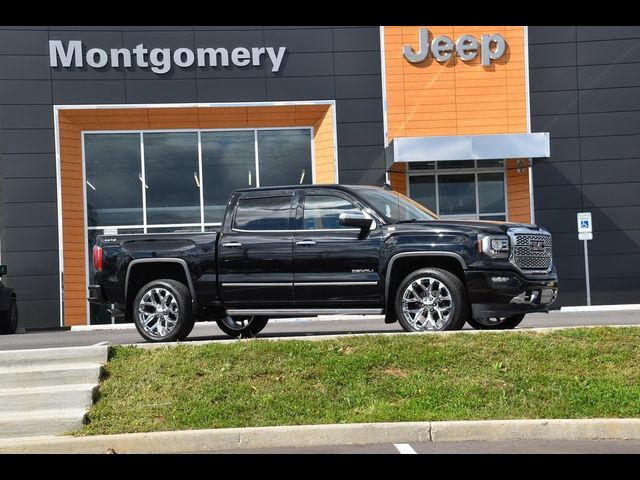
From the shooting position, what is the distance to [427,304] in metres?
11.2

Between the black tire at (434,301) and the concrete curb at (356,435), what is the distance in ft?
9.26

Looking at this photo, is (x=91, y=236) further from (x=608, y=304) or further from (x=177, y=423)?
(x=177, y=423)

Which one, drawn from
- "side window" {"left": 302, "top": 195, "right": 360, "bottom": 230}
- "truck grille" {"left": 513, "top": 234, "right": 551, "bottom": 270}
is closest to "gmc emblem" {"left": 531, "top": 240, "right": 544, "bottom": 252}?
"truck grille" {"left": 513, "top": 234, "right": 551, "bottom": 270}

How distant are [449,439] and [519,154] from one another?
16.5 m

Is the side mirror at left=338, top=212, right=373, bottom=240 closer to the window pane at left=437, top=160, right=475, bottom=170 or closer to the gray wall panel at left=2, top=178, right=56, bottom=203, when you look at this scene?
the window pane at left=437, top=160, right=475, bottom=170

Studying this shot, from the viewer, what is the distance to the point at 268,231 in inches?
467

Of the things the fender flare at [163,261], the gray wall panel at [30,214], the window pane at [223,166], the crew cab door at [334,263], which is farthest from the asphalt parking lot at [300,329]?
the gray wall panel at [30,214]

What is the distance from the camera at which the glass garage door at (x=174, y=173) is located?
25.5m

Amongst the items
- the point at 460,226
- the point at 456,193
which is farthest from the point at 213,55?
the point at 460,226

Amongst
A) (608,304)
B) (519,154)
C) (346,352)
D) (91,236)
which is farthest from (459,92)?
(346,352)

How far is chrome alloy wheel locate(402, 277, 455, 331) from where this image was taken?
11102 millimetres

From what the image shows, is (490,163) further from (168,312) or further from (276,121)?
(168,312)

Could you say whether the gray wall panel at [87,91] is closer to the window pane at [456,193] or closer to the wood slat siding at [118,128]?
the wood slat siding at [118,128]

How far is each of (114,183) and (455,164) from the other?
888 centimetres
